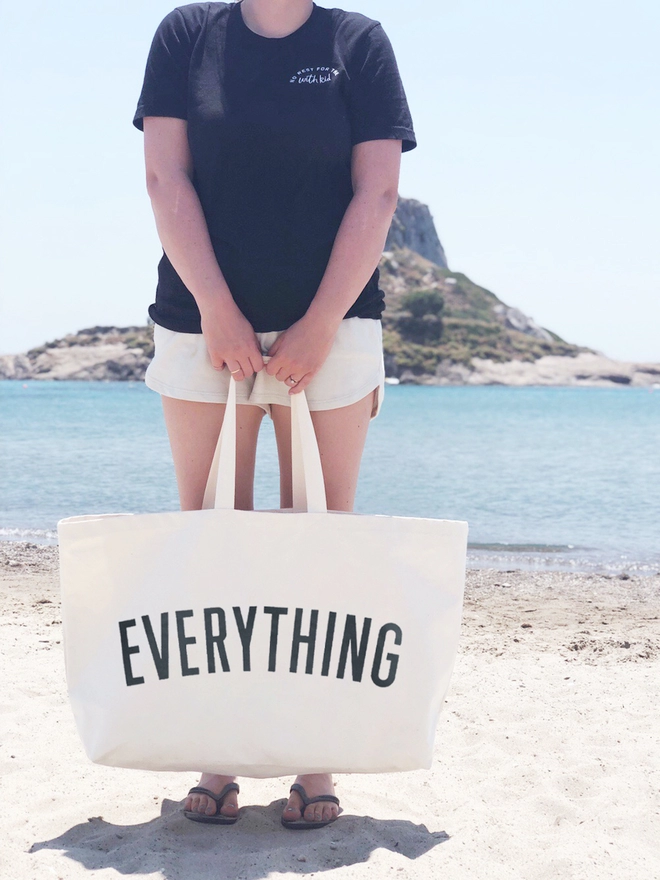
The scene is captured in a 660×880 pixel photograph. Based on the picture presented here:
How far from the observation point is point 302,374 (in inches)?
74.1

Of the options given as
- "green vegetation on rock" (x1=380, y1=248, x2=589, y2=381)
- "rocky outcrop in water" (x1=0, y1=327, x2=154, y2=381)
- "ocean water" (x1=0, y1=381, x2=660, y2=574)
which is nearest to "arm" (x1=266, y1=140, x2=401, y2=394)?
"ocean water" (x1=0, y1=381, x2=660, y2=574)

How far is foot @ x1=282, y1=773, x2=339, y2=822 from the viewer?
1993mm

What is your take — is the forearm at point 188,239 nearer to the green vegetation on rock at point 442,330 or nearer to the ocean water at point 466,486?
the ocean water at point 466,486

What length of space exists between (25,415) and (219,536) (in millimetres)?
32854

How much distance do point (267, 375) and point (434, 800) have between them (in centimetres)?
121

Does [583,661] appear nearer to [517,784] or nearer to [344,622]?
[517,784]

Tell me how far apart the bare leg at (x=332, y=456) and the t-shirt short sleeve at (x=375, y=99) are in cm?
62

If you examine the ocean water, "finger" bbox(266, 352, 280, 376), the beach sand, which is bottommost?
the ocean water

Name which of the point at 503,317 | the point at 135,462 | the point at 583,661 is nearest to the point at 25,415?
the point at 135,462

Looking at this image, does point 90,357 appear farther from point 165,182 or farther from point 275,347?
point 275,347

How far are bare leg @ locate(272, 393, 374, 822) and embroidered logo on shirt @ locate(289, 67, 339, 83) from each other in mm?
739

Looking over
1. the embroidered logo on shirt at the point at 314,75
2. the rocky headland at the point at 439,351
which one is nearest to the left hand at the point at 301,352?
the embroidered logo on shirt at the point at 314,75

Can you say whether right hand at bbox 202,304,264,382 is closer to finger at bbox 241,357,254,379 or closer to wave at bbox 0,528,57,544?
Answer: finger at bbox 241,357,254,379

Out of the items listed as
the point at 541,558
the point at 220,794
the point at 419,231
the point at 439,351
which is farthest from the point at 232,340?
the point at 419,231
